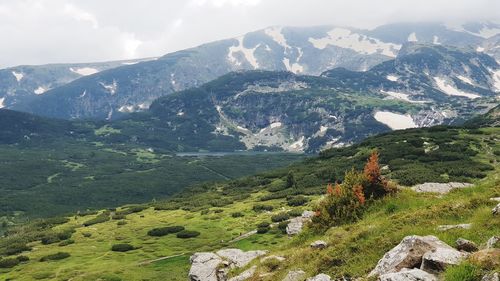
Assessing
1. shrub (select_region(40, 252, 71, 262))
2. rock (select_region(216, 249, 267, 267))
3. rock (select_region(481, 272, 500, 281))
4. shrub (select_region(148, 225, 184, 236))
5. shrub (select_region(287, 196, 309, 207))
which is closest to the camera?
rock (select_region(481, 272, 500, 281))

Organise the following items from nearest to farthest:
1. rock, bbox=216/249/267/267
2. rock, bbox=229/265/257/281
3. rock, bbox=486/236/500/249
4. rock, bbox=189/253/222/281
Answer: rock, bbox=486/236/500/249, rock, bbox=229/265/257/281, rock, bbox=216/249/267/267, rock, bbox=189/253/222/281

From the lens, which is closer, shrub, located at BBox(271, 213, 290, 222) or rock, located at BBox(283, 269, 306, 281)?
rock, located at BBox(283, 269, 306, 281)

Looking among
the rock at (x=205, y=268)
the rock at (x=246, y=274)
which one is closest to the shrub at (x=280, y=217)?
the rock at (x=205, y=268)

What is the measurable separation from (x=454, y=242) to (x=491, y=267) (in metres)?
4.66

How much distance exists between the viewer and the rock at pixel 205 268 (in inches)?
1568

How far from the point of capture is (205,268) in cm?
4206

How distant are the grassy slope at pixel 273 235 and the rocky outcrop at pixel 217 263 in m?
3.23

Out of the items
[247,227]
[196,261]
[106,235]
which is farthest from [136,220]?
[196,261]

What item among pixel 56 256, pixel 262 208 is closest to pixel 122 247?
pixel 56 256

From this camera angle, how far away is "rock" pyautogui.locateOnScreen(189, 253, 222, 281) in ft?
131

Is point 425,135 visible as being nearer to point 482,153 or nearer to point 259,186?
point 482,153

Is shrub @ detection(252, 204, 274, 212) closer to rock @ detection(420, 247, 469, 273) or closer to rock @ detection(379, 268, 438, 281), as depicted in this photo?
rock @ detection(420, 247, 469, 273)

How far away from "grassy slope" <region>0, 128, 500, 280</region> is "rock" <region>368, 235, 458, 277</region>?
5.28ft

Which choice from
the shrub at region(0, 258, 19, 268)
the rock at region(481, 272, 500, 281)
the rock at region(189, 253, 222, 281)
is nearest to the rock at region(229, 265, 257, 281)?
the rock at region(189, 253, 222, 281)
